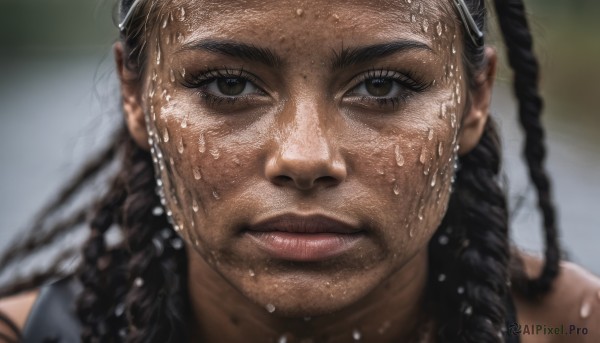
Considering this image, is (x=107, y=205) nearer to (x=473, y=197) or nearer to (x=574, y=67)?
(x=473, y=197)

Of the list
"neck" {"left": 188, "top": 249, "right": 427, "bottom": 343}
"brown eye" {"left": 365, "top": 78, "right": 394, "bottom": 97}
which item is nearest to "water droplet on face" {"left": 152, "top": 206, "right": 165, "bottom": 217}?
"neck" {"left": 188, "top": 249, "right": 427, "bottom": 343}

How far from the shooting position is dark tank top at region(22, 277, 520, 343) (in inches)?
122

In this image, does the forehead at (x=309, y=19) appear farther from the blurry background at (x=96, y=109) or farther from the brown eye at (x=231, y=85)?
the blurry background at (x=96, y=109)

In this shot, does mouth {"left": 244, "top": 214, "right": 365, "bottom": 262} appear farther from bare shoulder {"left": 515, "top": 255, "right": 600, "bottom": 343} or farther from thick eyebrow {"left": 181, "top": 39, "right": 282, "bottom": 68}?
bare shoulder {"left": 515, "top": 255, "right": 600, "bottom": 343}

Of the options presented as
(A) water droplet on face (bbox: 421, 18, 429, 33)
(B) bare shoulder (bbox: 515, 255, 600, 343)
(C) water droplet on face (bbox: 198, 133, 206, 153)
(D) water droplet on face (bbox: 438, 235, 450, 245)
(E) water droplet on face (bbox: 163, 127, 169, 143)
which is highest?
(A) water droplet on face (bbox: 421, 18, 429, 33)

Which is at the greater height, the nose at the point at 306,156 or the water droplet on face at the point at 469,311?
the nose at the point at 306,156

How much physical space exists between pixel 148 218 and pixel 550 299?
1375mm

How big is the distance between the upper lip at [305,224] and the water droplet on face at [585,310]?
109 cm

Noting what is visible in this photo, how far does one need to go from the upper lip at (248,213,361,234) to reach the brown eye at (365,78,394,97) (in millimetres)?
359

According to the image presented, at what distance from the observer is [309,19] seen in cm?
231

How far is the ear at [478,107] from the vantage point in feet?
9.08

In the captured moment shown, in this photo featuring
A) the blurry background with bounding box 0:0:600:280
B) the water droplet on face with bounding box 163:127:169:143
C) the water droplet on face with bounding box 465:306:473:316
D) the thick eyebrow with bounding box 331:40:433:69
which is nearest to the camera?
the thick eyebrow with bounding box 331:40:433:69

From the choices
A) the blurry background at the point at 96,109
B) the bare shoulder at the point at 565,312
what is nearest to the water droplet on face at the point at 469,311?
the bare shoulder at the point at 565,312

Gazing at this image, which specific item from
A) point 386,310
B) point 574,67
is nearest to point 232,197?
point 386,310
